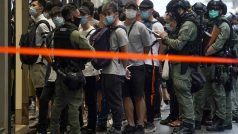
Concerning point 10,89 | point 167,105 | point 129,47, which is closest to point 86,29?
point 129,47

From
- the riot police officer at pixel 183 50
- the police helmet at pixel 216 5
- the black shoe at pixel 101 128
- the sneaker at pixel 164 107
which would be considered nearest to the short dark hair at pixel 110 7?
the riot police officer at pixel 183 50

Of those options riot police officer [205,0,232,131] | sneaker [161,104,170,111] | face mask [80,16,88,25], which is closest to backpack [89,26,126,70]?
face mask [80,16,88,25]

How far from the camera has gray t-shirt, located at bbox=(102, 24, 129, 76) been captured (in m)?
7.06

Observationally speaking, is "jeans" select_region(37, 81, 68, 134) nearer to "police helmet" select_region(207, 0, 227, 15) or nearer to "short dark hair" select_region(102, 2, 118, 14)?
"short dark hair" select_region(102, 2, 118, 14)

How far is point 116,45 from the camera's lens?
7.15 meters

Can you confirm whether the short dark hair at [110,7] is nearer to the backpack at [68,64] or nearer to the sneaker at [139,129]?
the backpack at [68,64]

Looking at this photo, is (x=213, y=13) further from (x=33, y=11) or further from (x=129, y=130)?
(x=33, y=11)

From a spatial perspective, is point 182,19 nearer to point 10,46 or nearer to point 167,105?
point 10,46

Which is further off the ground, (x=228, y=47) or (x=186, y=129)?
(x=228, y=47)

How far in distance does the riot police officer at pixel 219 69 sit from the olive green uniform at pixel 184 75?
0.77m

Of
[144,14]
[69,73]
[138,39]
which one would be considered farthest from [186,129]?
[69,73]

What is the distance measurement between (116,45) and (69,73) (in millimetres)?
1244

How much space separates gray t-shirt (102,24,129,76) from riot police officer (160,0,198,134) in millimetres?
732

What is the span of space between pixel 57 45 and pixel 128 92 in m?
1.73
